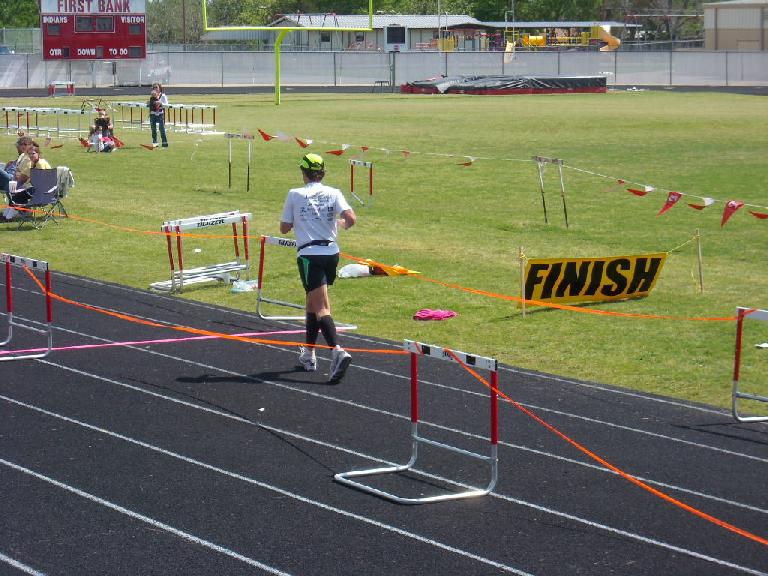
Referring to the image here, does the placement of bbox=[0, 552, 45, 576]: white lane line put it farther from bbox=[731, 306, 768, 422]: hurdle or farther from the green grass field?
the green grass field

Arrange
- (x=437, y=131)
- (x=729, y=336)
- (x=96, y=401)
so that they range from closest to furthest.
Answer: (x=96, y=401) → (x=729, y=336) → (x=437, y=131)

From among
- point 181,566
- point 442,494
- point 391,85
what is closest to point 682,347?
point 442,494

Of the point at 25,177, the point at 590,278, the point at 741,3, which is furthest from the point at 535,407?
the point at 741,3

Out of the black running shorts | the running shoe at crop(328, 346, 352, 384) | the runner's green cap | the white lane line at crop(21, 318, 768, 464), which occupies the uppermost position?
the runner's green cap

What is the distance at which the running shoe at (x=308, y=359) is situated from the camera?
1088 cm

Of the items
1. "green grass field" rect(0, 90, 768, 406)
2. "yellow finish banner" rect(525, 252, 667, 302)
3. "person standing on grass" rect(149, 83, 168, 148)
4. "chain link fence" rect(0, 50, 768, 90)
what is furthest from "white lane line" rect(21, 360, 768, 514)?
"chain link fence" rect(0, 50, 768, 90)

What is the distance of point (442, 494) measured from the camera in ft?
25.8

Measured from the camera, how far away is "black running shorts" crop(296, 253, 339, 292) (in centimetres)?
1050

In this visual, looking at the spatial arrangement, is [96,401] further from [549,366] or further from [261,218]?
[261,218]

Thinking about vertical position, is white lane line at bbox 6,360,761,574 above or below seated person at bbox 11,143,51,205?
below

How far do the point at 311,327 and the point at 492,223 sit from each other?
34.7 feet

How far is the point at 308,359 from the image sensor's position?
10898 mm

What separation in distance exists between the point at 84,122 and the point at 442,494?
3653 cm

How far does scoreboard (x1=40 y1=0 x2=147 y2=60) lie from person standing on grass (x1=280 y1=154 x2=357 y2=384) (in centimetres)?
4850
